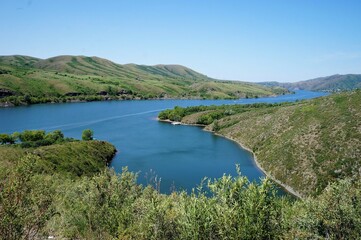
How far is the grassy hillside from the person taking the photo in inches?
2943

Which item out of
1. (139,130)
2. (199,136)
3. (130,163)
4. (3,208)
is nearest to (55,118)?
(139,130)

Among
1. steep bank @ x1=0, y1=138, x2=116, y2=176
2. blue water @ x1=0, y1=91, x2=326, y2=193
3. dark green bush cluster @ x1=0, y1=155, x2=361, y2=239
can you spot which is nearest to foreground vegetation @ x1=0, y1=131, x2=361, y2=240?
dark green bush cluster @ x1=0, y1=155, x2=361, y2=239

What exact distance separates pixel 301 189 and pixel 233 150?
47565mm

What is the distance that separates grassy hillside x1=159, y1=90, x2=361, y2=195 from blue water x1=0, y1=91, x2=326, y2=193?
777 cm

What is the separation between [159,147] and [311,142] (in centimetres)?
6096

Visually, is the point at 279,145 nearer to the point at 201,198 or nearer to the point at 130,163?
the point at 130,163

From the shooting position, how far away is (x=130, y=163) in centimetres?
10319

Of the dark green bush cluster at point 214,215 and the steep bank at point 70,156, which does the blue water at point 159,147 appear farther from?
the dark green bush cluster at point 214,215

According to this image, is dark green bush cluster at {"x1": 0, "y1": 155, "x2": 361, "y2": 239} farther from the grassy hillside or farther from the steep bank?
the steep bank

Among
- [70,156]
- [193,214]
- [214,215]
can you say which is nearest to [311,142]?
[70,156]

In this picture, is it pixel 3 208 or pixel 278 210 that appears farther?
pixel 278 210

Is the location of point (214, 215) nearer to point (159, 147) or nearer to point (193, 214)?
point (193, 214)

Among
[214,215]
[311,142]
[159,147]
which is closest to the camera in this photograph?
[214,215]

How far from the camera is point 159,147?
128m
